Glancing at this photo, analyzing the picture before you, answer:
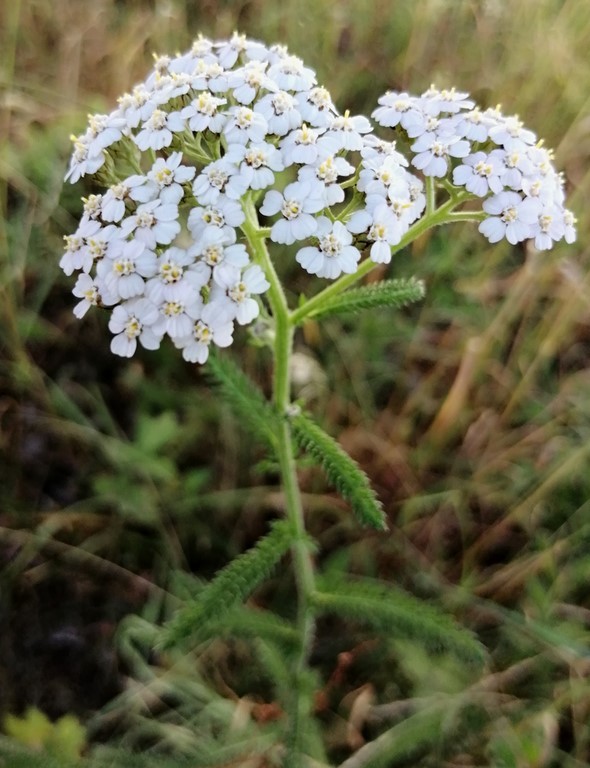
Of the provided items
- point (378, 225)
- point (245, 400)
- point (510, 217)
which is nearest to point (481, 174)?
point (510, 217)

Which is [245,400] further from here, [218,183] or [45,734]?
[45,734]

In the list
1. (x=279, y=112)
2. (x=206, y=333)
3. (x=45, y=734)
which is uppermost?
(x=279, y=112)

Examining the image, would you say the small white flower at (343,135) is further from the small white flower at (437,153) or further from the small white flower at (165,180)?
the small white flower at (165,180)

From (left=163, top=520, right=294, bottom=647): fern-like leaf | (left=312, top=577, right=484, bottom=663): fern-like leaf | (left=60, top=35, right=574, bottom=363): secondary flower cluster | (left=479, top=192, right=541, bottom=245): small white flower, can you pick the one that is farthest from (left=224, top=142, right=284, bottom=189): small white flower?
(left=312, top=577, right=484, bottom=663): fern-like leaf

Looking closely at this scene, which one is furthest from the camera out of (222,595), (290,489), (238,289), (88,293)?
(290,489)

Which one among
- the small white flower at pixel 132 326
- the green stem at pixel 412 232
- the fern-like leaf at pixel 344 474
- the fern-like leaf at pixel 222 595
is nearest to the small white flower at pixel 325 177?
the green stem at pixel 412 232

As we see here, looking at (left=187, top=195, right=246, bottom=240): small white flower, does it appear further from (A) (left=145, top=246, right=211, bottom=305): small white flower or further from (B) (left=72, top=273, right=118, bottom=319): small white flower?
(B) (left=72, top=273, right=118, bottom=319): small white flower

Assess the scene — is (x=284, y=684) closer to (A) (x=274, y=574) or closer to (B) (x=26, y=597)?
(A) (x=274, y=574)
